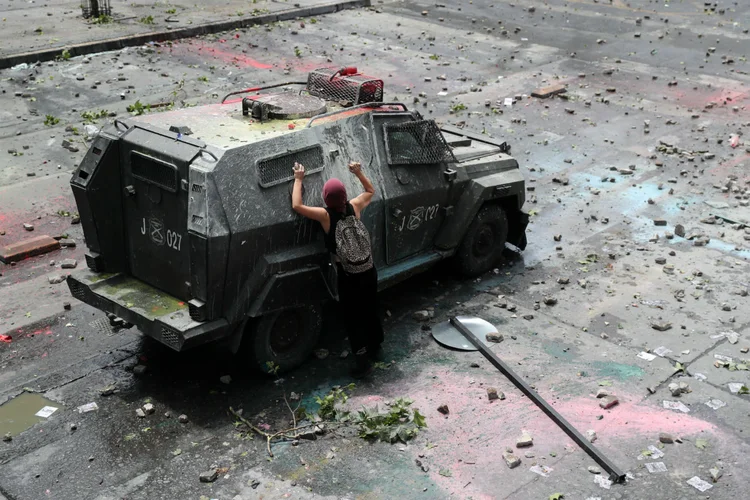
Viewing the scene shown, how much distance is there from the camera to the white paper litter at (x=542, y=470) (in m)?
5.75

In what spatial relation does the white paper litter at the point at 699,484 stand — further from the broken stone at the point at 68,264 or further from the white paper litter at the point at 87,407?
the broken stone at the point at 68,264

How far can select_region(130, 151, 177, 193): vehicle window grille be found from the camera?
634 centimetres

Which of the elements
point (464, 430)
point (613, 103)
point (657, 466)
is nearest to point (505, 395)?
point (464, 430)

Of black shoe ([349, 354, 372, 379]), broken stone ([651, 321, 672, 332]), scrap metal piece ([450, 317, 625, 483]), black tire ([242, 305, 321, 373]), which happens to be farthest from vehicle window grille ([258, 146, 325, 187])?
broken stone ([651, 321, 672, 332])

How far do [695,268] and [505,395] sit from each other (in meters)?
3.44

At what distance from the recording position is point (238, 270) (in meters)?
6.27

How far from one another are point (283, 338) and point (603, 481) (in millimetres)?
2716

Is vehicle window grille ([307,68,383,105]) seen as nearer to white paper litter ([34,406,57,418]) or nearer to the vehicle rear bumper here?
the vehicle rear bumper

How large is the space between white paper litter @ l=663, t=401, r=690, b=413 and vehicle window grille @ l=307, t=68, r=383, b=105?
3.62m

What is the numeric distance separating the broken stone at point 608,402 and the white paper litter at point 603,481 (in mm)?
891

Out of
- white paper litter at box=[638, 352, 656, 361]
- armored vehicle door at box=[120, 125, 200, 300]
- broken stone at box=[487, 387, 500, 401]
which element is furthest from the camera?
white paper litter at box=[638, 352, 656, 361]

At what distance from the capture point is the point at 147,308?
6.52 meters

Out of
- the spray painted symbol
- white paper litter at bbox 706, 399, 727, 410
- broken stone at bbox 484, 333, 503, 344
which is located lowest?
broken stone at bbox 484, 333, 503, 344

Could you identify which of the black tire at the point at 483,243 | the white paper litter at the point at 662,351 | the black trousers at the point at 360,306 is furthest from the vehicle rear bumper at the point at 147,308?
the white paper litter at the point at 662,351
